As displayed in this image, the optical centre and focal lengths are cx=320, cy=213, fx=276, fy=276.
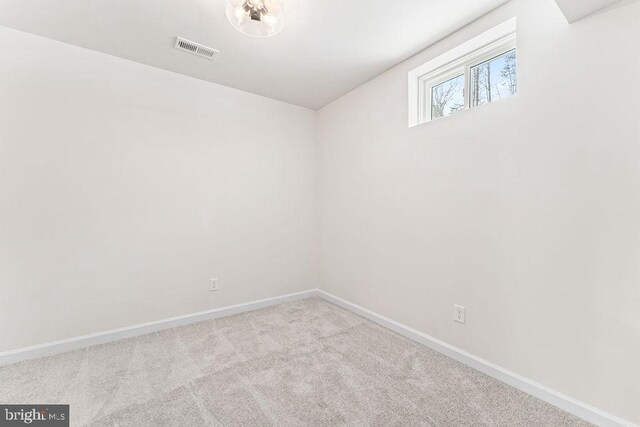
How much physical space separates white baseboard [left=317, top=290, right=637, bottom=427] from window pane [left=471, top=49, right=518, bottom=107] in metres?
1.81

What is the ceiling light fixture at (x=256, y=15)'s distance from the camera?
1628mm

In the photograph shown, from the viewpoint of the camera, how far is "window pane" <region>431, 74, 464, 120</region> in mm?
2240

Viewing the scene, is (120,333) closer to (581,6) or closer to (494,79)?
(494,79)

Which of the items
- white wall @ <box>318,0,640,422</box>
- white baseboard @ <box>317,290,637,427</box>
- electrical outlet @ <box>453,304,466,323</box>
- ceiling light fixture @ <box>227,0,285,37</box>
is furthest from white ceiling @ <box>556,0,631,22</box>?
white baseboard @ <box>317,290,637,427</box>

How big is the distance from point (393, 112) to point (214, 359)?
2.57 m

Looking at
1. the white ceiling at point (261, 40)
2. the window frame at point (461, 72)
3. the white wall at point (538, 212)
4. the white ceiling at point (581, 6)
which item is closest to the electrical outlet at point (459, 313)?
the white wall at point (538, 212)

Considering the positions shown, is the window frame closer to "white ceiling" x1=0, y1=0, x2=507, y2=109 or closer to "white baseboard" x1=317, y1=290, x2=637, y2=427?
"white ceiling" x1=0, y1=0, x2=507, y2=109

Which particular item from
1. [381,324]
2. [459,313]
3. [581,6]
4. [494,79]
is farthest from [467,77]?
[381,324]

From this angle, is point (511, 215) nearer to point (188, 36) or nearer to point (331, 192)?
point (331, 192)

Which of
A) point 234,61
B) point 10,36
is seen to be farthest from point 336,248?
point 10,36

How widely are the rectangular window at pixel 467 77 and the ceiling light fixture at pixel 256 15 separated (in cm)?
126

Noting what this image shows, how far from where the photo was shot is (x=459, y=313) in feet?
6.71

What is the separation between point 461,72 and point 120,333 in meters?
3.59

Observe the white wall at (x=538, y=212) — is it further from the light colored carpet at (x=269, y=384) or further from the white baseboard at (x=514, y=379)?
the light colored carpet at (x=269, y=384)
